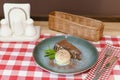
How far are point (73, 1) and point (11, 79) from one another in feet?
2.31

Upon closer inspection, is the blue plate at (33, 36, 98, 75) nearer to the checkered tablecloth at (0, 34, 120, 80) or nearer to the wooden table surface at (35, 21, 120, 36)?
the checkered tablecloth at (0, 34, 120, 80)

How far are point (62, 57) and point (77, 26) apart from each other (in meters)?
0.26

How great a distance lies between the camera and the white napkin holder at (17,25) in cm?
118

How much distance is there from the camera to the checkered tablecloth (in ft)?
3.26

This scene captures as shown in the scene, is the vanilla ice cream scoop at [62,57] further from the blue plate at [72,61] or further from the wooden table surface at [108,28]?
the wooden table surface at [108,28]

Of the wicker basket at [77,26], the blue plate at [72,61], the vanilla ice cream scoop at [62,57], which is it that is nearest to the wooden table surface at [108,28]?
the wicker basket at [77,26]

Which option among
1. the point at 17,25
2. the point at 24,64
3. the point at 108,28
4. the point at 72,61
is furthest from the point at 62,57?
the point at 108,28

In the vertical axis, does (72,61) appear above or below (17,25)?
below

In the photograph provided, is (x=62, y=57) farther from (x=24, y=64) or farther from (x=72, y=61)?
(x=24, y=64)

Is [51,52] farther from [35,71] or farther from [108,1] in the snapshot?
[108,1]

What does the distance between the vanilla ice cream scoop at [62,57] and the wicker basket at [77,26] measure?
0.21m

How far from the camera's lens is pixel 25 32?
1227 millimetres

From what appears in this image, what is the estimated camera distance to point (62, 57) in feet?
3.34

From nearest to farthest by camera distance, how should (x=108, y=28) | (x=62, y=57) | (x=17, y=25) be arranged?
1. (x=62, y=57)
2. (x=17, y=25)
3. (x=108, y=28)
